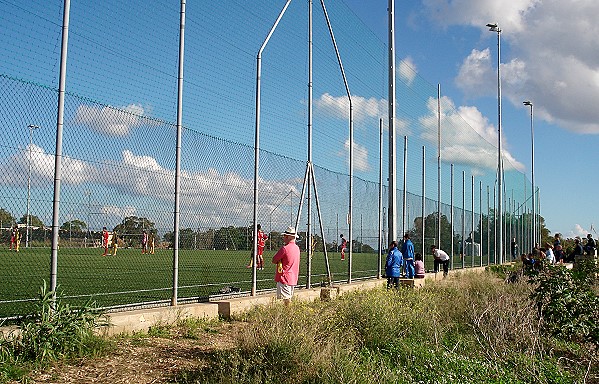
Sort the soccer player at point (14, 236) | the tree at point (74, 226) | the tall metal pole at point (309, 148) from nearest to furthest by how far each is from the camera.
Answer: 1. the soccer player at point (14, 236)
2. the tree at point (74, 226)
3. the tall metal pole at point (309, 148)

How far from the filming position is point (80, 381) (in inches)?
267

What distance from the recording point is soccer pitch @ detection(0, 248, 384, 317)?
8.38 m

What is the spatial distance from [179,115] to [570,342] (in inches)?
277

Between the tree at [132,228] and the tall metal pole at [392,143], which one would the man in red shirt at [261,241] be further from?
the tall metal pole at [392,143]

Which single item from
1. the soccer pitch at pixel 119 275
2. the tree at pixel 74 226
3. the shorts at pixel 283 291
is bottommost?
the shorts at pixel 283 291

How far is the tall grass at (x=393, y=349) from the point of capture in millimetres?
6941

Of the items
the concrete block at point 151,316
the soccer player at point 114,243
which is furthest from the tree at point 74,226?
the concrete block at point 151,316

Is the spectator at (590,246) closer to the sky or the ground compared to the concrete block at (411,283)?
closer to the sky

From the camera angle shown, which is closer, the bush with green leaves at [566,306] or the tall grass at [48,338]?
the tall grass at [48,338]

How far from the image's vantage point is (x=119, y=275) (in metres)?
11.1

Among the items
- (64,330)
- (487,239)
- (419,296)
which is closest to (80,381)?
(64,330)

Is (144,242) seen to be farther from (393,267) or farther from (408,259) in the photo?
(408,259)

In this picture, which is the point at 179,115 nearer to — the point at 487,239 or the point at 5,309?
the point at 5,309

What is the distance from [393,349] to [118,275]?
454 centimetres
